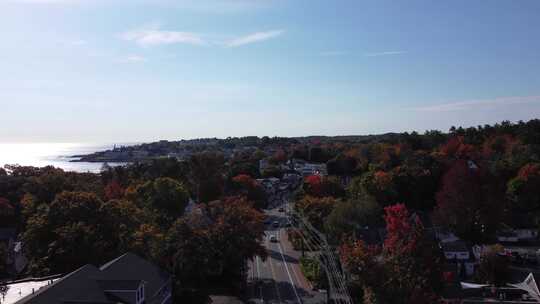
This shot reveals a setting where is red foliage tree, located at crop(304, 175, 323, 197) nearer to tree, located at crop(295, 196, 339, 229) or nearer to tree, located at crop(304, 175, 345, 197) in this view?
tree, located at crop(304, 175, 345, 197)

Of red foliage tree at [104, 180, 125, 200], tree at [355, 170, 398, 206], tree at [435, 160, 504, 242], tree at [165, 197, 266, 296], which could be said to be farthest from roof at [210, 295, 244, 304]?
tree at [355, 170, 398, 206]

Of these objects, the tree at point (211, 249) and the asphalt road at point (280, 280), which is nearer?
the asphalt road at point (280, 280)

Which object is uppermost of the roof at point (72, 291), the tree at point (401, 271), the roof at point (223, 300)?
the roof at point (72, 291)

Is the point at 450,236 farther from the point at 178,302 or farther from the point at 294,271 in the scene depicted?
the point at 178,302

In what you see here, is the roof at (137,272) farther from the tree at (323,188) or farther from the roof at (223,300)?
the tree at (323,188)

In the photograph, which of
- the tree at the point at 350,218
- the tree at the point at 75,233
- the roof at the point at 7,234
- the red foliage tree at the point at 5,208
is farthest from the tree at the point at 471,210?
the red foliage tree at the point at 5,208

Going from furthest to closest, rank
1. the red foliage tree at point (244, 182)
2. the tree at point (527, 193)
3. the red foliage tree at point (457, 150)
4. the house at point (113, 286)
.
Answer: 1. the red foliage tree at point (457, 150)
2. the red foliage tree at point (244, 182)
3. the tree at point (527, 193)
4. the house at point (113, 286)

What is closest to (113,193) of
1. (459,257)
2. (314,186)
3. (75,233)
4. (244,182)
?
(244,182)
